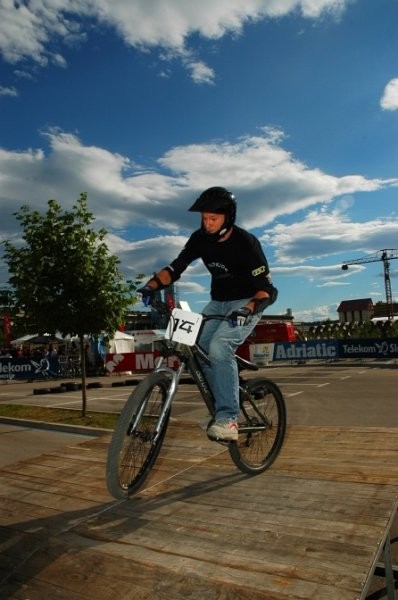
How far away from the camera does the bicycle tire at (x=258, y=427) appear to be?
4.23m

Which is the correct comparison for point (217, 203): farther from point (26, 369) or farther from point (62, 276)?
point (26, 369)

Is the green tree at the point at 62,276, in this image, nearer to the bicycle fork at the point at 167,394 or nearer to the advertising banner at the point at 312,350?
the bicycle fork at the point at 167,394

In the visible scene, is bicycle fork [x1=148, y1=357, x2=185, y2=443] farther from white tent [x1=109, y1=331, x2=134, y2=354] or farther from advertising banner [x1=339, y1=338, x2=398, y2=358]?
white tent [x1=109, y1=331, x2=134, y2=354]

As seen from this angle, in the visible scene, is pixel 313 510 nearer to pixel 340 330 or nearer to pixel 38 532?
pixel 38 532

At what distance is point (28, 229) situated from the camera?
11.4m

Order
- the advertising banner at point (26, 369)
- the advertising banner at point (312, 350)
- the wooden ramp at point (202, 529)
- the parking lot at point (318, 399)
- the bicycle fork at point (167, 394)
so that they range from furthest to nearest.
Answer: the advertising banner at point (312, 350), the advertising banner at point (26, 369), the parking lot at point (318, 399), the bicycle fork at point (167, 394), the wooden ramp at point (202, 529)

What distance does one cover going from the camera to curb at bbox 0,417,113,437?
8648 millimetres

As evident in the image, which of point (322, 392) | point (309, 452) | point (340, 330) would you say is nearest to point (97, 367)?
point (322, 392)

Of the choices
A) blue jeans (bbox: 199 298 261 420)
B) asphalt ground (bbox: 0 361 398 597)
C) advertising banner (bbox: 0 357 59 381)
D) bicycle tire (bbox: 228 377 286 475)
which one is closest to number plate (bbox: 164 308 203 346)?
blue jeans (bbox: 199 298 261 420)

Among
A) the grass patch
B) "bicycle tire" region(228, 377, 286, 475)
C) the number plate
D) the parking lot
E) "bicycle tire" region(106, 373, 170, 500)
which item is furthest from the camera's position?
the parking lot

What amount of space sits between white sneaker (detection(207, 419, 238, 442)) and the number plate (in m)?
0.68

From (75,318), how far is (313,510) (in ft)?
30.3

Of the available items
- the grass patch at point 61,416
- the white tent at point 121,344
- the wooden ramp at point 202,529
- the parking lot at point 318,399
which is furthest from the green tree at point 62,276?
the white tent at point 121,344

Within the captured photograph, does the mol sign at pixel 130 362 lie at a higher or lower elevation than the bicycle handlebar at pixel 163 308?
lower
